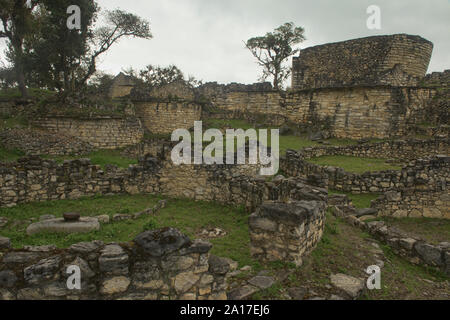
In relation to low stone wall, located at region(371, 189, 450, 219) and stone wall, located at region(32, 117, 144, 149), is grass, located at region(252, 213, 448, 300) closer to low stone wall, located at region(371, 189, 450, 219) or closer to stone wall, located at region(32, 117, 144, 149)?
low stone wall, located at region(371, 189, 450, 219)

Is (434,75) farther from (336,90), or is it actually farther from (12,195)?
(12,195)

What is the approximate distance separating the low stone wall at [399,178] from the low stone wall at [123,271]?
20.0 feet

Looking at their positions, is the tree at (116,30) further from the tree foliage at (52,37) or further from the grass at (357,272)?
the grass at (357,272)

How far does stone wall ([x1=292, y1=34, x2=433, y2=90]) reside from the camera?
22.0 metres

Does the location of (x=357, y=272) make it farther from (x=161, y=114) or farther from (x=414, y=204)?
(x=161, y=114)

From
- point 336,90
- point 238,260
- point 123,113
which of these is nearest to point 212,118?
point 123,113

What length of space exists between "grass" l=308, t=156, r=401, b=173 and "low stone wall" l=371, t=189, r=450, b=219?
11.2ft

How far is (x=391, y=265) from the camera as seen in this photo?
565cm

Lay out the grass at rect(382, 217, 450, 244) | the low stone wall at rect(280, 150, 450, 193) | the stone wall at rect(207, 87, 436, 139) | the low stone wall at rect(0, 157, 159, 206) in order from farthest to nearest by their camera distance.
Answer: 1. the stone wall at rect(207, 87, 436, 139)
2. the low stone wall at rect(280, 150, 450, 193)
3. the low stone wall at rect(0, 157, 159, 206)
4. the grass at rect(382, 217, 450, 244)

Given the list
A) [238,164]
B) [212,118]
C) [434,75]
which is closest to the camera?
[238,164]

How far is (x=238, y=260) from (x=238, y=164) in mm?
5902

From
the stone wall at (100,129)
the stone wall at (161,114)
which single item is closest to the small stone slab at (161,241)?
the stone wall at (100,129)

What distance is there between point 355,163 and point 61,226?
1263 centimetres

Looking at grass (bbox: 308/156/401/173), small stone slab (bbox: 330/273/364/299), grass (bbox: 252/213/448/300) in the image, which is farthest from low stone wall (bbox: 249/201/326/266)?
grass (bbox: 308/156/401/173)
